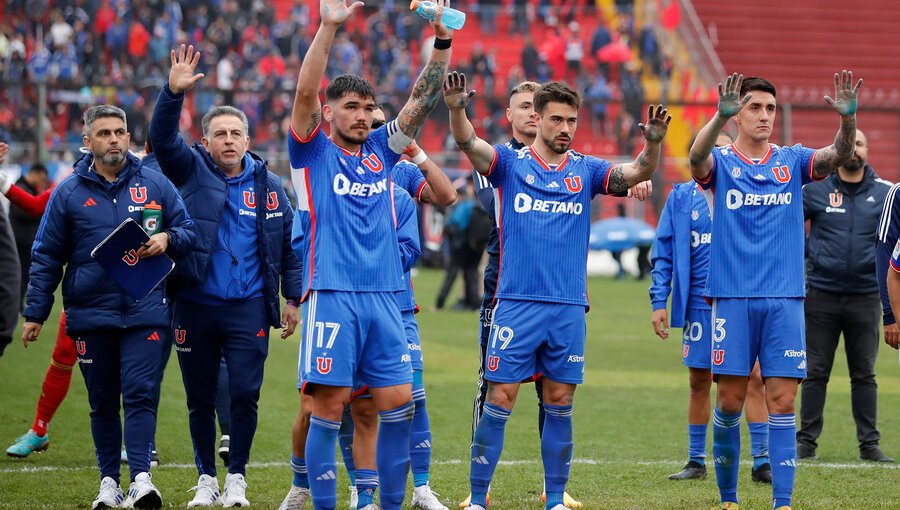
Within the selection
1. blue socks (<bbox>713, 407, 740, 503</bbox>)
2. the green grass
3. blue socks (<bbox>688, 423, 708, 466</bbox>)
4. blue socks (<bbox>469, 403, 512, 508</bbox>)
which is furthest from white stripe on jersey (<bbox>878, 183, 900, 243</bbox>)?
blue socks (<bbox>469, 403, 512, 508</bbox>)

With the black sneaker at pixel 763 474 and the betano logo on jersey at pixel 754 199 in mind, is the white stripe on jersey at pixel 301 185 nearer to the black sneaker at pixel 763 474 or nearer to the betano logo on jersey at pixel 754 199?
the betano logo on jersey at pixel 754 199

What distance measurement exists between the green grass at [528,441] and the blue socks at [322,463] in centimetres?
122

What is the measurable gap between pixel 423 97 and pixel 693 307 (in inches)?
117

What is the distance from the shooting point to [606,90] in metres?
31.9

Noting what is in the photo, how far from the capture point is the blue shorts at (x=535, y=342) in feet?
23.0

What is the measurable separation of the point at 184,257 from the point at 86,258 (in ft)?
1.88

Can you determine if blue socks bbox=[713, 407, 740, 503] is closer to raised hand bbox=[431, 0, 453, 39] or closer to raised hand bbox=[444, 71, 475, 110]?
raised hand bbox=[444, 71, 475, 110]

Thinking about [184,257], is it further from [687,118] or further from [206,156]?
[687,118]

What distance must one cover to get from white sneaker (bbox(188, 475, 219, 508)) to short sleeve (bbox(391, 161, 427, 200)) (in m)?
2.15

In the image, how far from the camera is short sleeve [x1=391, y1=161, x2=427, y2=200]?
8070 millimetres

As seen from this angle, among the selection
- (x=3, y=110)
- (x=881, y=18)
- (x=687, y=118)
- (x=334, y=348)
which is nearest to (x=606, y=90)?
(x=687, y=118)

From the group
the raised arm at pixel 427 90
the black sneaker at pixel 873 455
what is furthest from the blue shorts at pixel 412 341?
the black sneaker at pixel 873 455

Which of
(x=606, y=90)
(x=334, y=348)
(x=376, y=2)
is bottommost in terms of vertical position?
(x=334, y=348)

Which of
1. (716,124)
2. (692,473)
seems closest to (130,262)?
(716,124)
